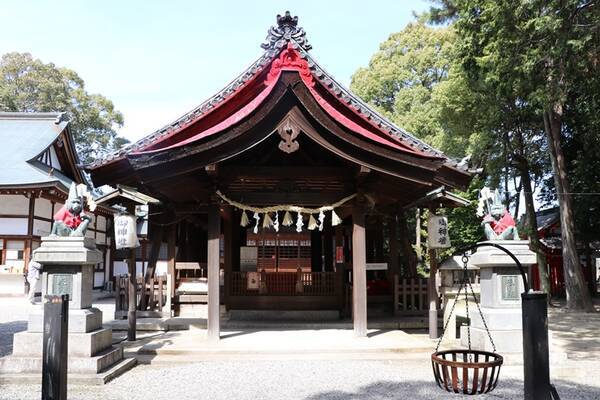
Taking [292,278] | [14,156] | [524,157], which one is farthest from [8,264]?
[524,157]

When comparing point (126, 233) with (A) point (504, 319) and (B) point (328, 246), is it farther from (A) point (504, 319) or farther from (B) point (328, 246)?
(A) point (504, 319)

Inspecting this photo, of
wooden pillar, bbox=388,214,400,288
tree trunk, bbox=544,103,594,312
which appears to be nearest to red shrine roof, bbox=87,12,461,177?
A: wooden pillar, bbox=388,214,400,288

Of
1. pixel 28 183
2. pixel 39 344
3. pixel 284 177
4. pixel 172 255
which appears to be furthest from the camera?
pixel 28 183

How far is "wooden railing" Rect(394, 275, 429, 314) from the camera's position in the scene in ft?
41.8

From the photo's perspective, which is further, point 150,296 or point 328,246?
point 328,246

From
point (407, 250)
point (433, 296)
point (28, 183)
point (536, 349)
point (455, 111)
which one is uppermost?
point (455, 111)

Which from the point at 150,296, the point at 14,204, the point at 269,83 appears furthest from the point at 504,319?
the point at 14,204

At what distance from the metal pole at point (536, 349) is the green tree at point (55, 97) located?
3683 centimetres

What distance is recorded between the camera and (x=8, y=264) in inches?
835

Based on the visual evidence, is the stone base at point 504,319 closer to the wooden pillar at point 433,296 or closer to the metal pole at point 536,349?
the wooden pillar at point 433,296

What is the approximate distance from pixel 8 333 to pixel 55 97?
2869cm

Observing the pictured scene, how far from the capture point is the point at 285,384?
23.7 ft

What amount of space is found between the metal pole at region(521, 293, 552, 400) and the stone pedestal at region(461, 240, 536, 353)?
4.50m

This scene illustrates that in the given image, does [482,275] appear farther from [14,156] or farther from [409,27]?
[409,27]
